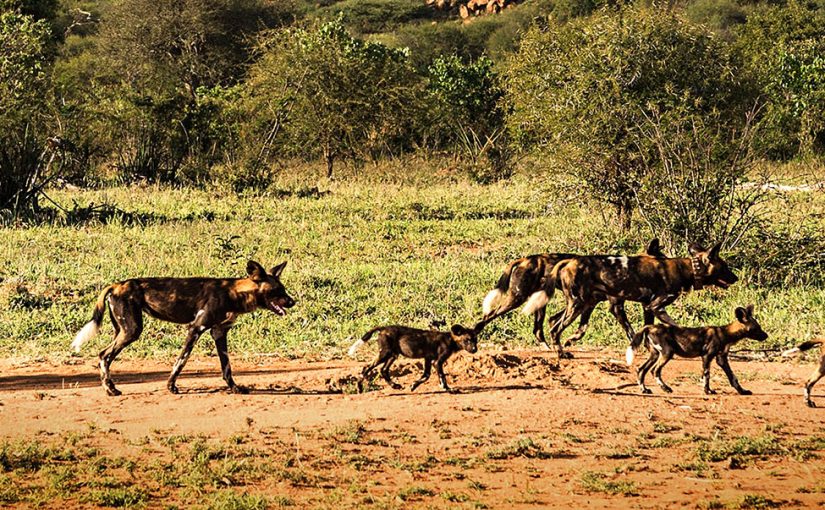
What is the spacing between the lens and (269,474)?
6156 mm

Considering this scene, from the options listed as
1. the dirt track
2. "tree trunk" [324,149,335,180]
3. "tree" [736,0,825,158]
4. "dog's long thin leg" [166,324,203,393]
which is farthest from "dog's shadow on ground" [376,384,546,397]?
"tree trunk" [324,149,335,180]

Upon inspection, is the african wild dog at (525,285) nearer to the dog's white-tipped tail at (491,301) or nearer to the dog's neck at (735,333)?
the dog's white-tipped tail at (491,301)

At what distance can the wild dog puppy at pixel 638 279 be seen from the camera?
937 cm

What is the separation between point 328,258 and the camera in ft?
47.4

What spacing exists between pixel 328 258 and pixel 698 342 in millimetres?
7300

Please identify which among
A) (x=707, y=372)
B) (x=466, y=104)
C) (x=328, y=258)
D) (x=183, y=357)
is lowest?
(x=328, y=258)

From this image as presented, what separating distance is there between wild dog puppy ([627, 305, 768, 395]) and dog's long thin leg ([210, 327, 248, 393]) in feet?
9.28

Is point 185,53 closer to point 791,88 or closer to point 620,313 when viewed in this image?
point 791,88

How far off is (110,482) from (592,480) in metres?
2.61

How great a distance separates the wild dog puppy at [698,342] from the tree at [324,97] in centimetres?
1691

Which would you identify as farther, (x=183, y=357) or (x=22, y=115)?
(x=22, y=115)

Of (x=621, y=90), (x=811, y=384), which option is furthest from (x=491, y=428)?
(x=621, y=90)

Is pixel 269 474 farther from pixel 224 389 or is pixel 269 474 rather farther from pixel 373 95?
pixel 373 95

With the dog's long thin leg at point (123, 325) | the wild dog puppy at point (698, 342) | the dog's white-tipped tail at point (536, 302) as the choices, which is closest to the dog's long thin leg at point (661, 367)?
the wild dog puppy at point (698, 342)
